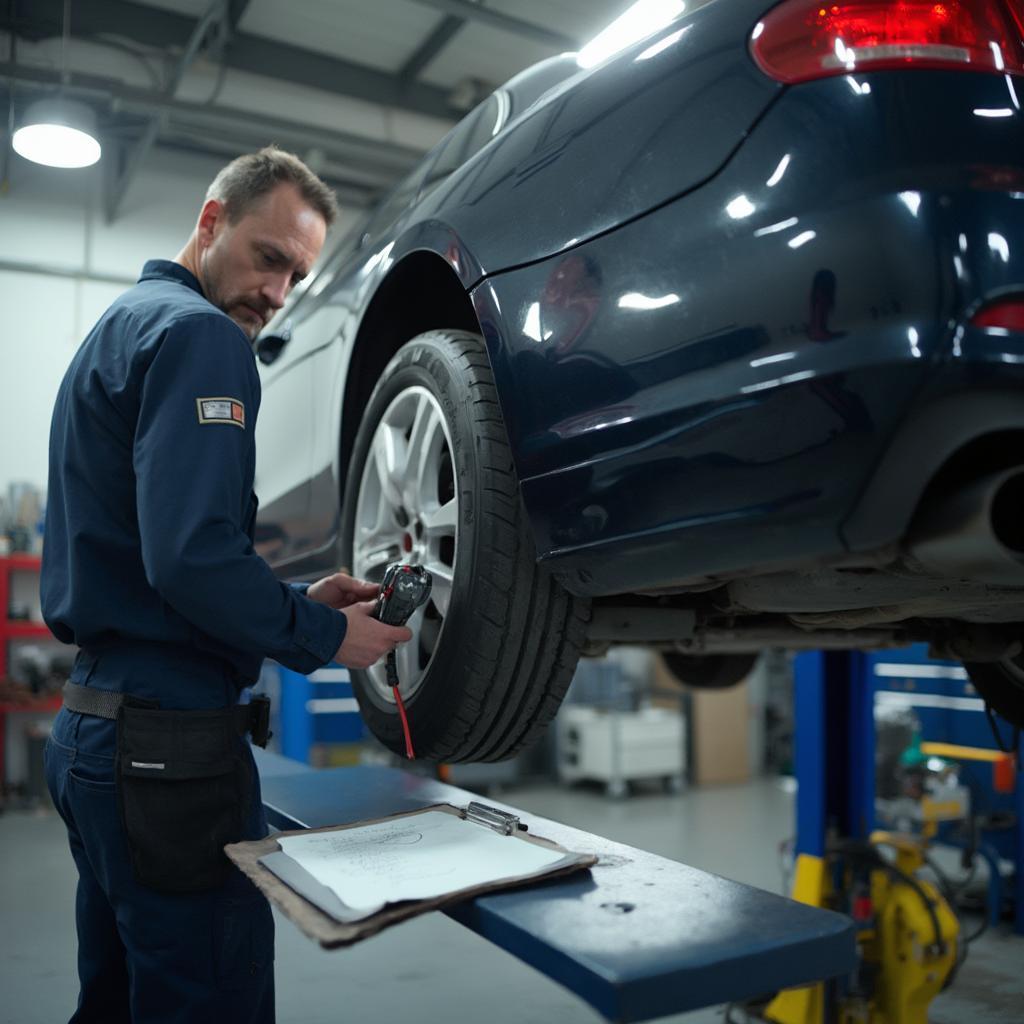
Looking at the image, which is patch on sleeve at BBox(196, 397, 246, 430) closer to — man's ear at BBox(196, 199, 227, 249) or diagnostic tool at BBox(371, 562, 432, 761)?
diagnostic tool at BBox(371, 562, 432, 761)

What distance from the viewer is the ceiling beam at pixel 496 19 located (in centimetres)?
504

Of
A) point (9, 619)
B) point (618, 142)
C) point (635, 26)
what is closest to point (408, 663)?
point (618, 142)

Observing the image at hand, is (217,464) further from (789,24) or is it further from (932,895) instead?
(932,895)

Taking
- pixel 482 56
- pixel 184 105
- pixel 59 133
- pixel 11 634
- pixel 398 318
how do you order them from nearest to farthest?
pixel 398 318, pixel 59 133, pixel 184 105, pixel 482 56, pixel 11 634

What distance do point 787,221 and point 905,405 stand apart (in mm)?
238

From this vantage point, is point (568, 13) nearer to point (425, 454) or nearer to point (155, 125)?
point (155, 125)

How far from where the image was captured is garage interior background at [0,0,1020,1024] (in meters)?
5.50

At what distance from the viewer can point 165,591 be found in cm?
118

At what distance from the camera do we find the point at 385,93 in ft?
22.4

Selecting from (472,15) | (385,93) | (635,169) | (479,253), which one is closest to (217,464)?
(479,253)

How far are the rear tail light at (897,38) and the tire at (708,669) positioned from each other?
94.7 inches

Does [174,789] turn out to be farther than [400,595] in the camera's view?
No

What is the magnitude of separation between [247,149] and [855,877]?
6.46 metres

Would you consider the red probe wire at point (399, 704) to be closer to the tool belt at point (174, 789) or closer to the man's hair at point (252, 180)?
the tool belt at point (174, 789)
